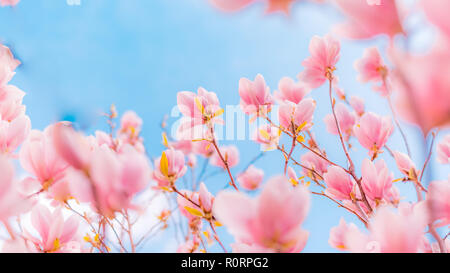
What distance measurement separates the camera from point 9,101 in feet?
2.00

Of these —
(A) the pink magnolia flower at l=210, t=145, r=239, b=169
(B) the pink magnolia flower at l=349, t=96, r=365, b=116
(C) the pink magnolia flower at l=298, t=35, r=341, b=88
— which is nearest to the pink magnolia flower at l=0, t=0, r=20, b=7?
(A) the pink magnolia flower at l=210, t=145, r=239, b=169

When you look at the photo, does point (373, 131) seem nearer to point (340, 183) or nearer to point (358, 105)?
point (340, 183)

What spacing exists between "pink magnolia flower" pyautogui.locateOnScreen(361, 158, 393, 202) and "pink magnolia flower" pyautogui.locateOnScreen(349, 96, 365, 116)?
2.38ft

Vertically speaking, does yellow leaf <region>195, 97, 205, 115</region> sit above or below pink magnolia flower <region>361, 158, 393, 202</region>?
above

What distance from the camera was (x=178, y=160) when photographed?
0.62 m

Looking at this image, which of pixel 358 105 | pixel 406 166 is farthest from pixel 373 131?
pixel 358 105

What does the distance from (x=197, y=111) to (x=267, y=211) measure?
0.36 m

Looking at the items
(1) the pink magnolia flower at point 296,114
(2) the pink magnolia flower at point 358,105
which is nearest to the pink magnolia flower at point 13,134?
(1) the pink magnolia flower at point 296,114

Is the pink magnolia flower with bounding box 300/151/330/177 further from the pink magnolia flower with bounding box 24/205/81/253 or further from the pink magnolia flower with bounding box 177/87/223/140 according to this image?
the pink magnolia flower with bounding box 24/205/81/253

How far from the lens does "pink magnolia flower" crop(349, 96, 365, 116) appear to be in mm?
1184

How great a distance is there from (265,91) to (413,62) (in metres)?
0.50
